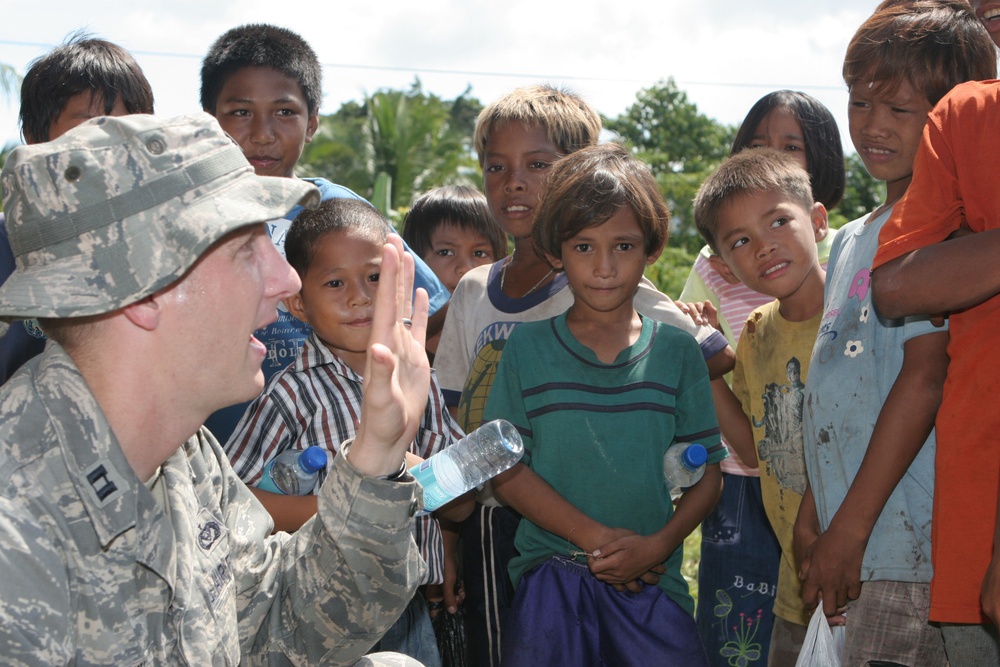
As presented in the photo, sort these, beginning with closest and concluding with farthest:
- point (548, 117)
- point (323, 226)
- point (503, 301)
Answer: point (323, 226), point (503, 301), point (548, 117)

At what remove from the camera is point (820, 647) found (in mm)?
2607

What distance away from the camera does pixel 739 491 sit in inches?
152

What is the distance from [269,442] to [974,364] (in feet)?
6.50

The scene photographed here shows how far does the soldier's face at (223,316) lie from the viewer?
1.90 m

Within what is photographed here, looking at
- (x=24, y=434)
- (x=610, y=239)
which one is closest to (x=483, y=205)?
(x=610, y=239)

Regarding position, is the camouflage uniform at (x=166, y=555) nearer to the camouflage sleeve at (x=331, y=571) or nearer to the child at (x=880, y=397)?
the camouflage sleeve at (x=331, y=571)

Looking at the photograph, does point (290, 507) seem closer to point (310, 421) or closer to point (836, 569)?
point (310, 421)

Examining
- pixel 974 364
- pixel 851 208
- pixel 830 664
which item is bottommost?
pixel 830 664

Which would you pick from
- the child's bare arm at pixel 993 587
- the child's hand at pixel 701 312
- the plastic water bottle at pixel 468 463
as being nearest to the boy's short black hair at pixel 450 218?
the child's hand at pixel 701 312

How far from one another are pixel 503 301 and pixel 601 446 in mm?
874

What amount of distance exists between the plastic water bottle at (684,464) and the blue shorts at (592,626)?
0.36 m

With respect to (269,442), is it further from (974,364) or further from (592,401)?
(974,364)

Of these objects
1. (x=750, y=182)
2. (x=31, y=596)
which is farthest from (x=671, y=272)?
(x=31, y=596)

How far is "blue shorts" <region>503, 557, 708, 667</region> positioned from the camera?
9.62 ft
